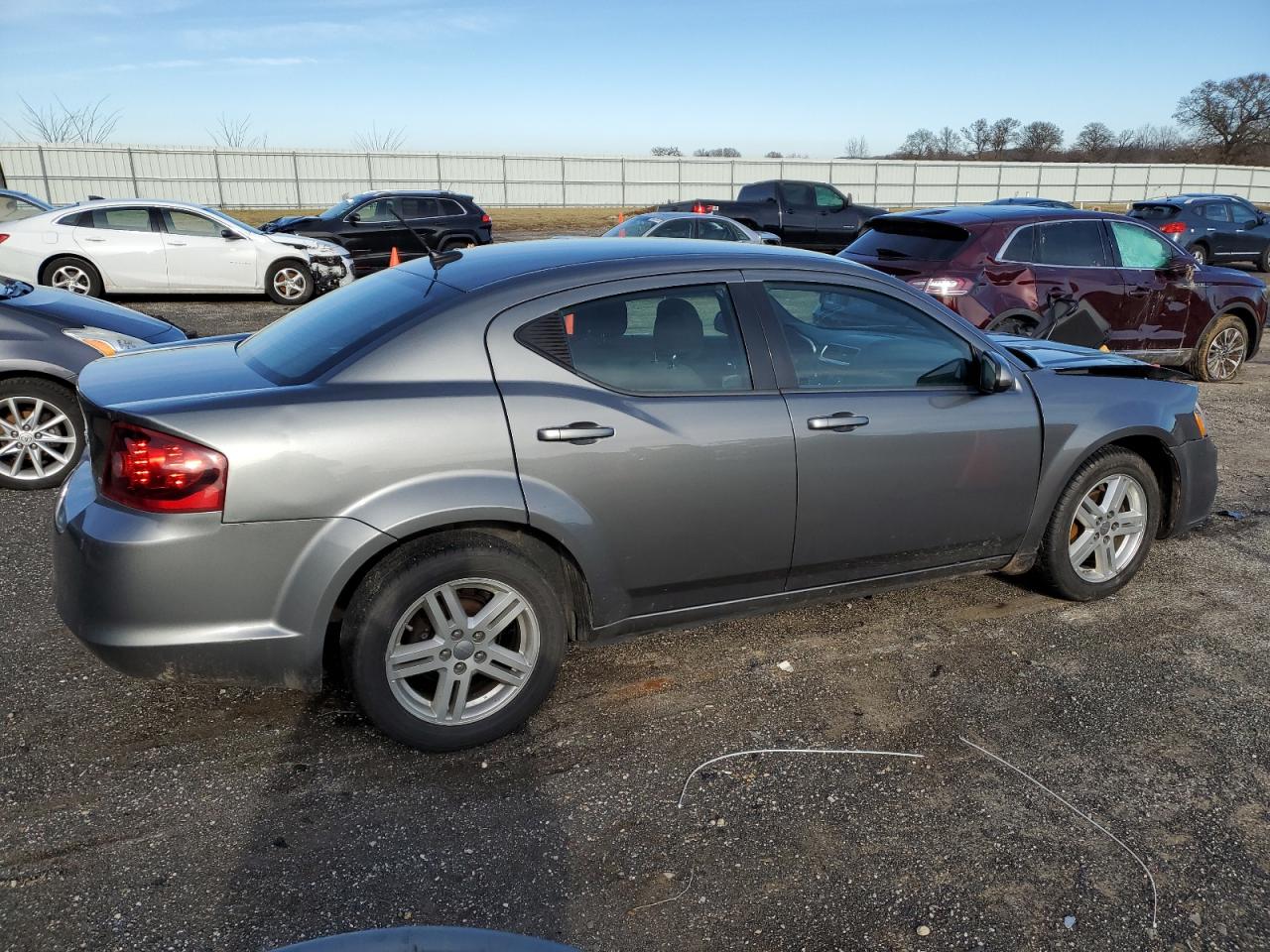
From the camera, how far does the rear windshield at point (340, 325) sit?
341cm

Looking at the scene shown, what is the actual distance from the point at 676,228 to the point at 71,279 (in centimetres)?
878

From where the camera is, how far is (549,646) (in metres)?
3.50

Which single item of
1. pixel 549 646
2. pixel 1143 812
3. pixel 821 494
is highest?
pixel 821 494

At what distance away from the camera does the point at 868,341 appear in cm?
411

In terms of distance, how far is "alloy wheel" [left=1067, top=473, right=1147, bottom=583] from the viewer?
4.59 metres

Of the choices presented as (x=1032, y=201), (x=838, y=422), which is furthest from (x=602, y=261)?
(x=1032, y=201)

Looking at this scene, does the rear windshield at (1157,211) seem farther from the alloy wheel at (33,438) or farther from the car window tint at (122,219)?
the alloy wheel at (33,438)

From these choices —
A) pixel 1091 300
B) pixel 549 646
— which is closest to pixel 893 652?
pixel 549 646

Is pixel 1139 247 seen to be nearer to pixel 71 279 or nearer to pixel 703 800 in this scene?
pixel 703 800

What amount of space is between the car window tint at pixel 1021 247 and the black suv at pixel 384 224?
11410 millimetres

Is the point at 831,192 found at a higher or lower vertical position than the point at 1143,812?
higher

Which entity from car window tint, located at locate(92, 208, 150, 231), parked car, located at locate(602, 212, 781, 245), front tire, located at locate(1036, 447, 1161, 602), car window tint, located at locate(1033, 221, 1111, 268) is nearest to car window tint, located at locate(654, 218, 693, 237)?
parked car, located at locate(602, 212, 781, 245)

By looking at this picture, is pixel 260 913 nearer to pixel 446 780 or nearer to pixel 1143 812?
pixel 446 780

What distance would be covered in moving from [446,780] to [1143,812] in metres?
2.21
